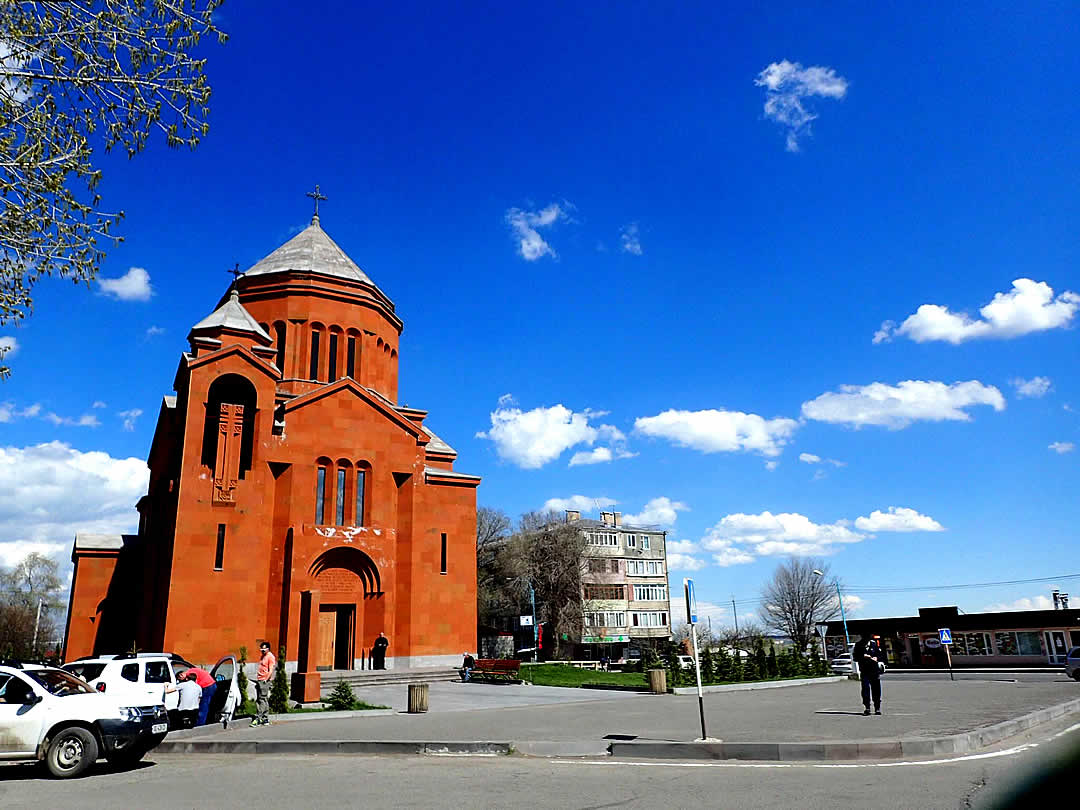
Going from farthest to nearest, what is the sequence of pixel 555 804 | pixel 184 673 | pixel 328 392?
pixel 328 392 < pixel 184 673 < pixel 555 804

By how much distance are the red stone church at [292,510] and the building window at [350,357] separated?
0.26 ft

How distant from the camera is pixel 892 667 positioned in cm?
4919

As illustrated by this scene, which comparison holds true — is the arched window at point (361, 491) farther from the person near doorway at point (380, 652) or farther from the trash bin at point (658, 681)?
the trash bin at point (658, 681)

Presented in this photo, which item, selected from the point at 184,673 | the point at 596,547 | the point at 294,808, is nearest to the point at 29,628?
the point at 596,547

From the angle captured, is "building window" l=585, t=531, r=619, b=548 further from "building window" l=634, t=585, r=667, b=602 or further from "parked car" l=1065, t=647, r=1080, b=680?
"parked car" l=1065, t=647, r=1080, b=680

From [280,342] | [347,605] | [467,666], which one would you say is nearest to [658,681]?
[467,666]

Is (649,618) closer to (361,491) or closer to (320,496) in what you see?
(361,491)

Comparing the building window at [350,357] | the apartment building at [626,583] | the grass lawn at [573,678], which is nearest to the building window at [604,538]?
the apartment building at [626,583]

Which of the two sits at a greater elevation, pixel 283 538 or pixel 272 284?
pixel 272 284

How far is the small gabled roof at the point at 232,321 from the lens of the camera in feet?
101

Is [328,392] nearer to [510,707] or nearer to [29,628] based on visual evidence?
[510,707]

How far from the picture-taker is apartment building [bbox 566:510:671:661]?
229ft

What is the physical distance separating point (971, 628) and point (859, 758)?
43.8 meters

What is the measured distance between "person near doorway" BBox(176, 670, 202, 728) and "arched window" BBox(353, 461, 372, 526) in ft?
45.9
